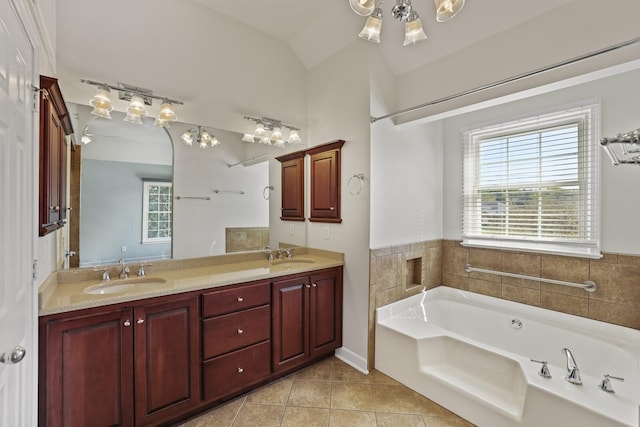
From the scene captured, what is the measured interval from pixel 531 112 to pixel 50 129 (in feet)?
11.3

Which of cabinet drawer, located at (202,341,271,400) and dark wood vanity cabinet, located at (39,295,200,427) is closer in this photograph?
dark wood vanity cabinet, located at (39,295,200,427)

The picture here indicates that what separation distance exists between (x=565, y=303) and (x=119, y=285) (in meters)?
3.47

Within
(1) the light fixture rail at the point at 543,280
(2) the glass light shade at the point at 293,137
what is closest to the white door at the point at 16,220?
(2) the glass light shade at the point at 293,137

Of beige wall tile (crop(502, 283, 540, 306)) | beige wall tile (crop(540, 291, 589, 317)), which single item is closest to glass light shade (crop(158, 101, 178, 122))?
beige wall tile (crop(502, 283, 540, 306))

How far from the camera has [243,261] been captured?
107 inches

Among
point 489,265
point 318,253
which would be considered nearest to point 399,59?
point 318,253

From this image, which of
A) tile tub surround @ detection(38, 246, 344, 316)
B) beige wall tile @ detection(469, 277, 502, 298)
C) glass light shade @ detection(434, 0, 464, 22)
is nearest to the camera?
glass light shade @ detection(434, 0, 464, 22)

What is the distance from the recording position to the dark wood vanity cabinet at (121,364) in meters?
1.45

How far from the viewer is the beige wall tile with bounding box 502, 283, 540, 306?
8.58 ft

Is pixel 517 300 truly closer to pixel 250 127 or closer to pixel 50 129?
pixel 250 127

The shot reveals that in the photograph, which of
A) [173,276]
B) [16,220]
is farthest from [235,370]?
[16,220]

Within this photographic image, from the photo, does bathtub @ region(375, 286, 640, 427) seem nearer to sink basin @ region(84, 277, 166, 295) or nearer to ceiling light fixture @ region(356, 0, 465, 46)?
sink basin @ region(84, 277, 166, 295)

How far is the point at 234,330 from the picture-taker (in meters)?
2.08

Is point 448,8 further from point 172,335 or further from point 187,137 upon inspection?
point 172,335
